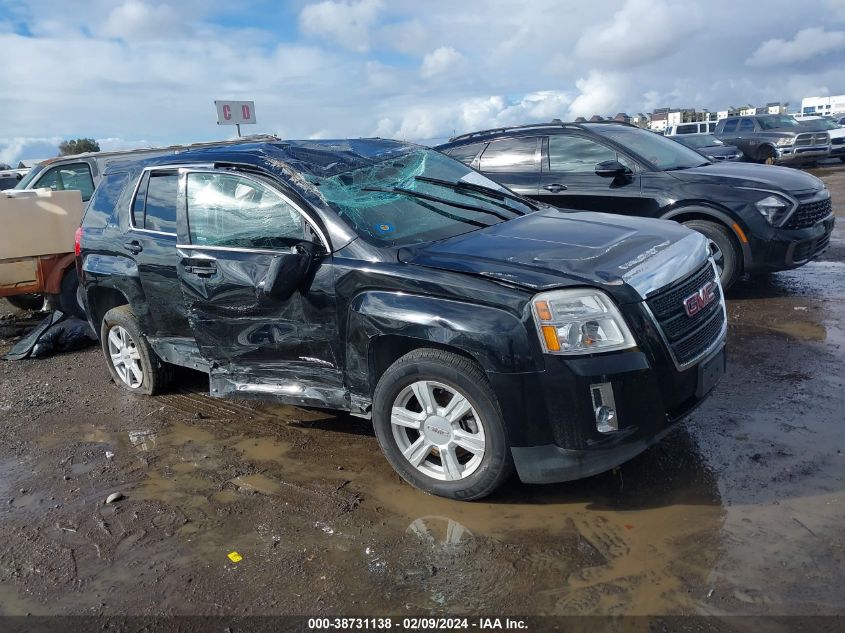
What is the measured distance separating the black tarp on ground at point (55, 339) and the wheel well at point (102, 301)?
1.70 metres

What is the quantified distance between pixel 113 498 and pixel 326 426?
4.59ft

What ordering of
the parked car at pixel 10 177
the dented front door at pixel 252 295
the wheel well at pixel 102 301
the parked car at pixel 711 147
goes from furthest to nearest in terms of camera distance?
the parked car at pixel 711 147 → the parked car at pixel 10 177 → the wheel well at pixel 102 301 → the dented front door at pixel 252 295

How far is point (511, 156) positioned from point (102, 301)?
4.53 m

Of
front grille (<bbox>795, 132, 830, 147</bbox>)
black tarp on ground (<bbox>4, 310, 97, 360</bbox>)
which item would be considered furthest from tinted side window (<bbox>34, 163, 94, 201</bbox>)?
front grille (<bbox>795, 132, 830, 147</bbox>)

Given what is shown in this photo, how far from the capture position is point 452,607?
2908 millimetres

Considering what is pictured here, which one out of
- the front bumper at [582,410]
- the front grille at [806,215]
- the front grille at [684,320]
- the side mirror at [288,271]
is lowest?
the front bumper at [582,410]

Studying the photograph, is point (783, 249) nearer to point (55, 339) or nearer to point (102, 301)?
point (102, 301)

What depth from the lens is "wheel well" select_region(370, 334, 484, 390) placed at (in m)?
3.69

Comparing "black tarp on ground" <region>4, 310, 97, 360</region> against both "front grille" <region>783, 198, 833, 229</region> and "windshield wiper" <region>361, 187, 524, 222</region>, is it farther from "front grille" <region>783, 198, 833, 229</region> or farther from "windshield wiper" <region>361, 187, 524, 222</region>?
"front grille" <region>783, 198, 833, 229</region>

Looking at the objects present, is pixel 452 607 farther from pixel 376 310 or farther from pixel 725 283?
pixel 725 283

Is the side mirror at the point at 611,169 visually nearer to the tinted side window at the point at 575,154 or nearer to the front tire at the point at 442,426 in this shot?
the tinted side window at the point at 575,154

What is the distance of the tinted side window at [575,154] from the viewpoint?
744 centimetres

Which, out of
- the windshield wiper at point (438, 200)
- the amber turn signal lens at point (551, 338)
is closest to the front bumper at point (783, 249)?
the windshield wiper at point (438, 200)

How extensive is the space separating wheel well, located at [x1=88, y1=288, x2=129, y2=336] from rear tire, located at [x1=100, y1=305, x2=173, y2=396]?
88mm
